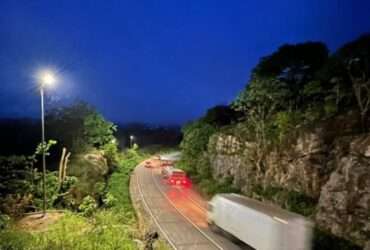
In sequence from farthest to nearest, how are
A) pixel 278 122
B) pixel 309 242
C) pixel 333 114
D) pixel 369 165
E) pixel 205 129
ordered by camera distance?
pixel 205 129
pixel 278 122
pixel 333 114
pixel 369 165
pixel 309 242

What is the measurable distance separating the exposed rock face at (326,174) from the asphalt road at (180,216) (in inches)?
213

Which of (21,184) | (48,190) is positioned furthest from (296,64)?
(21,184)

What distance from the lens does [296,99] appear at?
119 feet

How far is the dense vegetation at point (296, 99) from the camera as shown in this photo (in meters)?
24.4

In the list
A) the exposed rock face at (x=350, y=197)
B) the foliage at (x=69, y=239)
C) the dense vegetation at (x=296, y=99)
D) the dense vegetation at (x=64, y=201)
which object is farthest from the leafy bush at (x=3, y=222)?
the exposed rock face at (x=350, y=197)

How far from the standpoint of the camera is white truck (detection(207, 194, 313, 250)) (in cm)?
1491

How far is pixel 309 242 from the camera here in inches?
590

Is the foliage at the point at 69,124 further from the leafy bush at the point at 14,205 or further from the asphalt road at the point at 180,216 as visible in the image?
the leafy bush at the point at 14,205

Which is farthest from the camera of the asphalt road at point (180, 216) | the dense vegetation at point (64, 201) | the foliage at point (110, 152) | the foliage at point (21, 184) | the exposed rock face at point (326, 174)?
the foliage at point (110, 152)

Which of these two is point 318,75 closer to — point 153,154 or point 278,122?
point 278,122

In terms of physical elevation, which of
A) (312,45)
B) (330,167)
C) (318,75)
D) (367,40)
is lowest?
(330,167)

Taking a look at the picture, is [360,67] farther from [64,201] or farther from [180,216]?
[64,201]

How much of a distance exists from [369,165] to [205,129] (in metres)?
34.8

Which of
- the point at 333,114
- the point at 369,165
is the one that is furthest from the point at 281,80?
the point at 369,165
